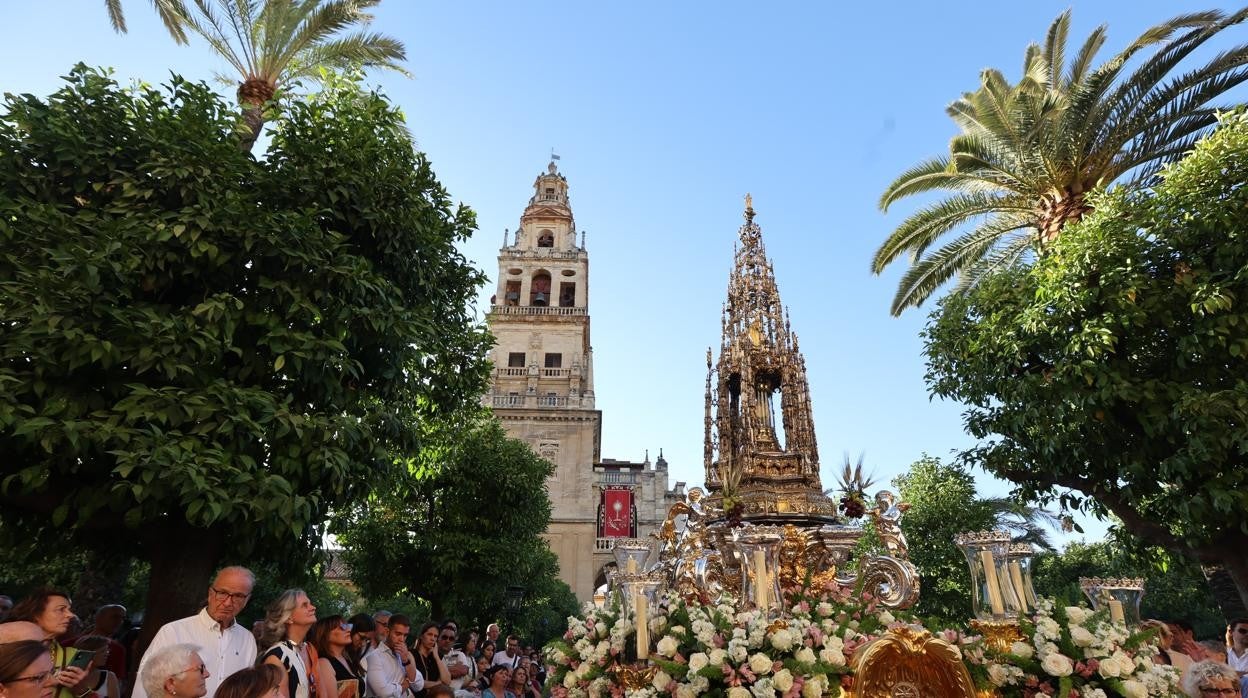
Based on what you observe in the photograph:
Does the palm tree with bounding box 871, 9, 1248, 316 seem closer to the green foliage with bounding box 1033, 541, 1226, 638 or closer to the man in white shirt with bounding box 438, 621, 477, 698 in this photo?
the green foliage with bounding box 1033, 541, 1226, 638

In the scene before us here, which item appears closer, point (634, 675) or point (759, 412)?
point (634, 675)

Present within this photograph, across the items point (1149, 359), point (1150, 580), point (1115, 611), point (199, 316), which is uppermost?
point (1149, 359)

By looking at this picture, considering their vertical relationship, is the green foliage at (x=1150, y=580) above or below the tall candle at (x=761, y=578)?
above

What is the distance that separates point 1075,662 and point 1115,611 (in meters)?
1.13

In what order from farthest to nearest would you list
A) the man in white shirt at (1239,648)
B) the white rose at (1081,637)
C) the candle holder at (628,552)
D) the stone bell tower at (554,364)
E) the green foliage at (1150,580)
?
the stone bell tower at (554,364) → the green foliage at (1150,580) → the candle holder at (628,552) → the man in white shirt at (1239,648) → the white rose at (1081,637)

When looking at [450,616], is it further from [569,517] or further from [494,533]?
[569,517]

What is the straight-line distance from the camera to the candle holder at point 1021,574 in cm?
612

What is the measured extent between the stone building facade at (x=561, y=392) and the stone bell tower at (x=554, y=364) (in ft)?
0.19

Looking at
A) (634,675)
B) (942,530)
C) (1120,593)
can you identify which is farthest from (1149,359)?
(942,530)

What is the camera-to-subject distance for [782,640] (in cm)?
520

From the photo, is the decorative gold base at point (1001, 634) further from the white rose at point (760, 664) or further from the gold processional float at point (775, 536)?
the white rose at point (760, 664)

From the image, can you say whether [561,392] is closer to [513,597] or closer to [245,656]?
[513,597]

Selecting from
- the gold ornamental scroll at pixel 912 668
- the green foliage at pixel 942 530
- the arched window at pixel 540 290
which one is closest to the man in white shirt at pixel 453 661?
the gold ornamental scroll at pixel 912 668

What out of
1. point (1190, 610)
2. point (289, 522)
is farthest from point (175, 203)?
point (1190, 610)
